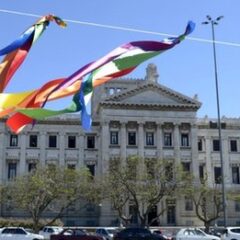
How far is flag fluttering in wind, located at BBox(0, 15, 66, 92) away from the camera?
11.6 m

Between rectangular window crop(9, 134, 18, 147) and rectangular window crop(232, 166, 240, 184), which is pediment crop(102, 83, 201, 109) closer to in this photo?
rectangular window crop(232, 166, 240, 184)

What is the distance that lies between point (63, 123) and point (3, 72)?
6307 cm

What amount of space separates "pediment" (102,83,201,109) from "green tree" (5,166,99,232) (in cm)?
1582

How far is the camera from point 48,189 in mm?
53406

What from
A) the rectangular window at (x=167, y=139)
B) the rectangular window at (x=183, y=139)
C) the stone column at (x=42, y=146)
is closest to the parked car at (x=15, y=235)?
the stone column at (x=42, y=146)

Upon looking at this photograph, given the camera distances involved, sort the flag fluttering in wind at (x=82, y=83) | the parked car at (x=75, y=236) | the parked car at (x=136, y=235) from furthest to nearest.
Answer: the parked car at (x=136, y=235), the parked car at (x=75, y=236), the flag fluttering in wind at (x=82, y=83)

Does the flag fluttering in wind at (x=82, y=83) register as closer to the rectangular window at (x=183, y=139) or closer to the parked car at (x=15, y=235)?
the parked car at (x=15, y=235)

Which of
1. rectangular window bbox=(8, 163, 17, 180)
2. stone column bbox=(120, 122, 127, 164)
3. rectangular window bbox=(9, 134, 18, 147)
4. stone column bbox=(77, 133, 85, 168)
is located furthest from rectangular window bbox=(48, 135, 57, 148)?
stone column bbox=(120, 122, 127, 164)

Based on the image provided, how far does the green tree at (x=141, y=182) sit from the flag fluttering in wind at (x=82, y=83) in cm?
4230

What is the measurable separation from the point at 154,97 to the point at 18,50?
206ft

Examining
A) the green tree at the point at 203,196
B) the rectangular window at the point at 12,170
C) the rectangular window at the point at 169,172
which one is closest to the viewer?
the rectangular window at the point at 169,172

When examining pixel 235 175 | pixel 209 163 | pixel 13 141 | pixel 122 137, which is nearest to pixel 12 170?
pixel 13 141

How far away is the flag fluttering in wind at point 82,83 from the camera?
11.2 meters

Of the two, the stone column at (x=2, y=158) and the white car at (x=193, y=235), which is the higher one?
the stone column at (x=2, y=158)
